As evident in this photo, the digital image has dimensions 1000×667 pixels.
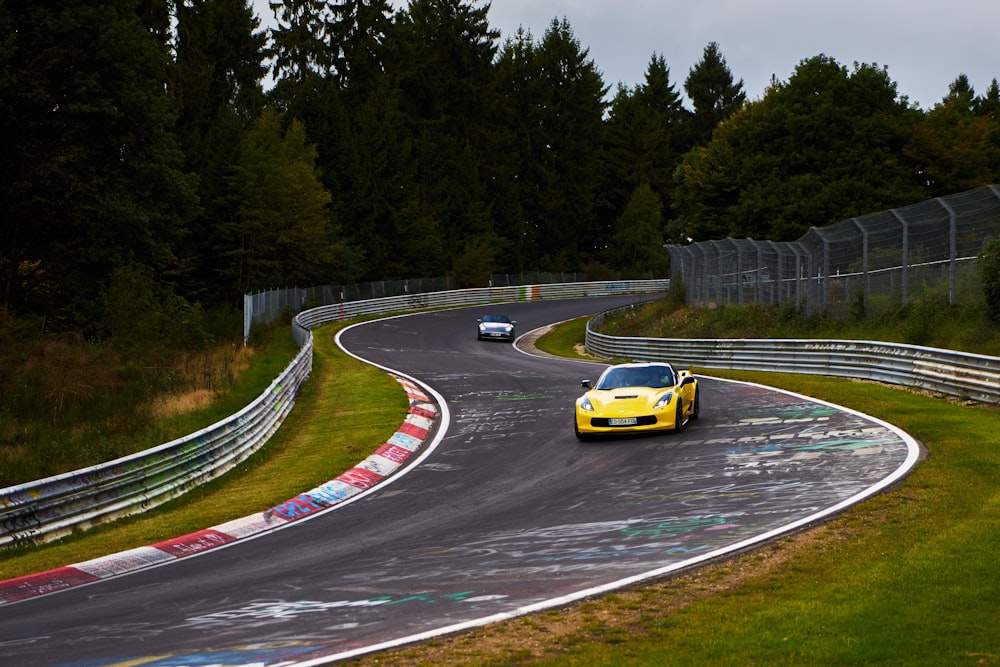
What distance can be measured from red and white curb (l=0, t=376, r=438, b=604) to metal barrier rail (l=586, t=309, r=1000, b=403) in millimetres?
10157

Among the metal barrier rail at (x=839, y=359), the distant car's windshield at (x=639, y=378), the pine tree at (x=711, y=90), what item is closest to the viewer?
the distant car's windshield at (x=639, y=378)

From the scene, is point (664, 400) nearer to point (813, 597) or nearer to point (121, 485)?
point (121, 485)

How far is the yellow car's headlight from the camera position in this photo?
18531 mm

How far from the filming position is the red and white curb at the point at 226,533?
10.9 meters

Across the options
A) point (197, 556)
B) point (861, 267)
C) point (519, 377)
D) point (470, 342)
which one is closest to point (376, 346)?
point (470, 342)

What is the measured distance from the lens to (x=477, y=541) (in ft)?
36.7

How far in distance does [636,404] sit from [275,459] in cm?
634

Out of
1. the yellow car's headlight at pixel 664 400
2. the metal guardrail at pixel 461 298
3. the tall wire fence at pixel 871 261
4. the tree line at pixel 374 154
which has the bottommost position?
the yellow car's headlight at pixel 664 400

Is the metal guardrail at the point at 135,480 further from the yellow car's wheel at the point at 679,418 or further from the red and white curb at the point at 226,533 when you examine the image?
the yellow car's wheel at the point at 679,418

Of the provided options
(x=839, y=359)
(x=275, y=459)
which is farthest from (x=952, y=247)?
(x=275, y=459)

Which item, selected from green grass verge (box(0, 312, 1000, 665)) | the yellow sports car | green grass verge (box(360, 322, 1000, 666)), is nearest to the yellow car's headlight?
the yellow sports car

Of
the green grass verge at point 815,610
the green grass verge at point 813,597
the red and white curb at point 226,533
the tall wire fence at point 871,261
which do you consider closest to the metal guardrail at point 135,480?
the green grass verge at point 813,597

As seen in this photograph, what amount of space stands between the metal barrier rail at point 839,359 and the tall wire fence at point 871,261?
2.00 m

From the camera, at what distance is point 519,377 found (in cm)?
3084
